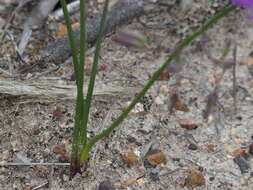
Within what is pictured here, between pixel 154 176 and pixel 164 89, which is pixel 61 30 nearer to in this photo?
pixel 164 89

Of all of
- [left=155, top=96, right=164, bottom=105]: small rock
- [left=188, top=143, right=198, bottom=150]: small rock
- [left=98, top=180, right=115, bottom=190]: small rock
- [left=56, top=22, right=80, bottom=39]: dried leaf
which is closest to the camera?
[left=98, top=180, right=115, bottom=190]: small rock

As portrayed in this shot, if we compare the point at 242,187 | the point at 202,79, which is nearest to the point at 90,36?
the point at 202,79

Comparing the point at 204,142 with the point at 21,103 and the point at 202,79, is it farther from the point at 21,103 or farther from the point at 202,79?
the point at 21,103

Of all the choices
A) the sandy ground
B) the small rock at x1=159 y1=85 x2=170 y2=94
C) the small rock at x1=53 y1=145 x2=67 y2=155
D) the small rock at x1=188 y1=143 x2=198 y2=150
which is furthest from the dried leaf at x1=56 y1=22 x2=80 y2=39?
the small rock at x1=188 y1=143 x2=198 y2=150

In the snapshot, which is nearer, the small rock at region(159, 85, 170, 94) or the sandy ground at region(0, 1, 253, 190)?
the sandy ground at region(0, 1, 253, 190)

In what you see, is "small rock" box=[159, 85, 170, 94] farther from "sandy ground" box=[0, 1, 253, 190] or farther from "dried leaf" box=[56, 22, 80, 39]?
"dried leaf" box=[56, 22, 80, 39]

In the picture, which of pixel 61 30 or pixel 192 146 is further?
pixel 61 30

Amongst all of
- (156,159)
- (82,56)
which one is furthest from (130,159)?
(82,56)
